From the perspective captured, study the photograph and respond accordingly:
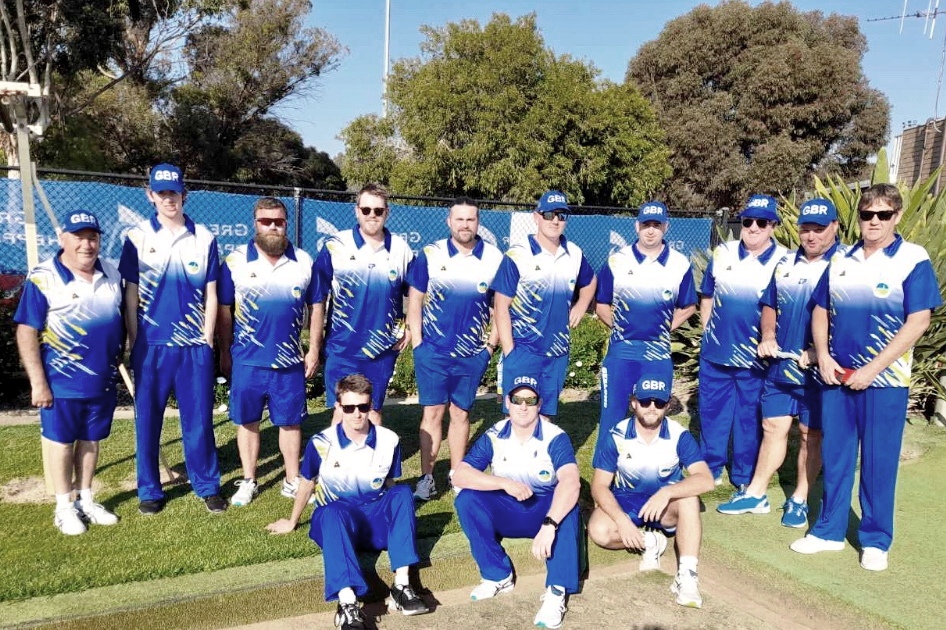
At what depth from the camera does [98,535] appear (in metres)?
4.18

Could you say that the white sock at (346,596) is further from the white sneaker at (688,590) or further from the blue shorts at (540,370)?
the blue shorts at (540,370)

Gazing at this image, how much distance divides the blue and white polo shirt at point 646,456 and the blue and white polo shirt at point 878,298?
3.44 ft

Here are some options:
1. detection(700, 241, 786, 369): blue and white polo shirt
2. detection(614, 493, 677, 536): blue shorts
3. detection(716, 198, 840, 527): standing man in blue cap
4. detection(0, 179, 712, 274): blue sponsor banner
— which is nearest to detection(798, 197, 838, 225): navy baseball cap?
detection(716, 198, 840, 527): standing man in blue cap

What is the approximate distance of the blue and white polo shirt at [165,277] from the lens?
14.3 feet

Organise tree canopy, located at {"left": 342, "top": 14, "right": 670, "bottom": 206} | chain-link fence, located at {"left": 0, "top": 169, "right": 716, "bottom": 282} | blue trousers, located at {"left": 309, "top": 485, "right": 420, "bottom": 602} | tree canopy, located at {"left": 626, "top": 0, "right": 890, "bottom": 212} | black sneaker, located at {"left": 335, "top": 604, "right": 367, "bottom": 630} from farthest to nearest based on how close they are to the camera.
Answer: tree canopy, located at {"left": 626, "top": 0, "right": 890, "bottom": 212}
tree canopy, located at {"left": 342, "top": 14, "right": 670, "bottom": 206}
chain-link fence, located at {"left": 0, "top": 169, "right": 716, "bottom": 282}
blue trousers, located at {"left": 309, "top": 485, "right": 420, "bottom": 602}
black sneaker, located at {"left": 335, "top": 604, "right": 367, "bottom": 630}

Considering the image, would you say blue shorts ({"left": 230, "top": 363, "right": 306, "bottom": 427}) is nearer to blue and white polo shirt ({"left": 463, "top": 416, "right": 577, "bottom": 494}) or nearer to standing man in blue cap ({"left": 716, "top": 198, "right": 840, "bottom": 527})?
blue and white polo shirt ({"left": 463, "top": 416, "right": 577, "bottom": 494})

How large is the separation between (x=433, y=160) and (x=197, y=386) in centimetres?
1862

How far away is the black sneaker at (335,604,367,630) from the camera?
11.1ft

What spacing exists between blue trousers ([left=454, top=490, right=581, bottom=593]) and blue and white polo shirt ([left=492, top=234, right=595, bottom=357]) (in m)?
1.31

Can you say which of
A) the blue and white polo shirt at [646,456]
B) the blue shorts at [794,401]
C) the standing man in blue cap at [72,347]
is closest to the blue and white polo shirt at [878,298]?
A: the blue shorts at [794,401]

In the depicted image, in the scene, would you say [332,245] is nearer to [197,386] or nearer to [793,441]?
[197,386]

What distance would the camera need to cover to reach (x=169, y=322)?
4414mm

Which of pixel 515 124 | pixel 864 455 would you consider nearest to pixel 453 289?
pixel 864 455

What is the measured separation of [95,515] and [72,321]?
122cm
